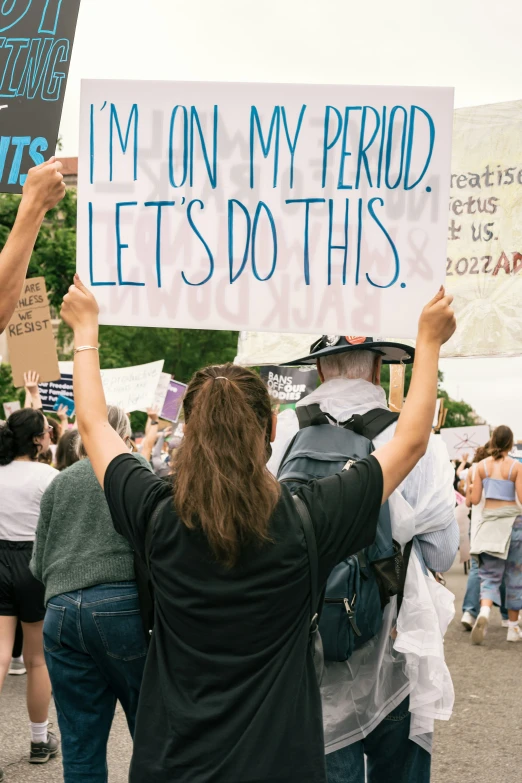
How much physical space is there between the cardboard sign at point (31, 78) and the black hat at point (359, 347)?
41.9 inches

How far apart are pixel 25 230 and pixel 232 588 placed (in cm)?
105

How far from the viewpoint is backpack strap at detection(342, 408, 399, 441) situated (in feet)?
10.6

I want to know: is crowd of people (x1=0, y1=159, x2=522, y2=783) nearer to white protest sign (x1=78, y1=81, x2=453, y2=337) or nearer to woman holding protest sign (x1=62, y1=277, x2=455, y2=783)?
woman holding protest sign (x1=62, y1=277, x2=455, y2=783)

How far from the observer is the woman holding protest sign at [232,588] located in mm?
2314

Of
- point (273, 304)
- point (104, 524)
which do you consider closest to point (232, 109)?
point (273, 304)

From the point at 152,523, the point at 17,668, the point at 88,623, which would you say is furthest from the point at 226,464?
the point at 17,668

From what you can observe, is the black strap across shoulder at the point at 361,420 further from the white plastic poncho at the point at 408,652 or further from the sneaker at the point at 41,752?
the sneaker at the point at 41,752

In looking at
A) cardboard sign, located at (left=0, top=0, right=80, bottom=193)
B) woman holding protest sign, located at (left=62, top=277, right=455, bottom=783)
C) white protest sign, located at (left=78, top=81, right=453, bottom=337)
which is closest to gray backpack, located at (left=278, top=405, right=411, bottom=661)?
white protest sign, located at (left=78, top=81, right=453, bottom=337)

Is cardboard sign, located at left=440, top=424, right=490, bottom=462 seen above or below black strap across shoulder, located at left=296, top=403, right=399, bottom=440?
below

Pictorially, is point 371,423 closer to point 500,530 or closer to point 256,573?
point 256,573

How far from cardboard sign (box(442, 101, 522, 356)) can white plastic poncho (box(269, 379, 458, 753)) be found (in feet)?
7.85

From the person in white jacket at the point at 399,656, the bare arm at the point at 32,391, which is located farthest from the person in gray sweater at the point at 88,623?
the bare arm at the point at 32,391

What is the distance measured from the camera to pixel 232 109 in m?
3.05

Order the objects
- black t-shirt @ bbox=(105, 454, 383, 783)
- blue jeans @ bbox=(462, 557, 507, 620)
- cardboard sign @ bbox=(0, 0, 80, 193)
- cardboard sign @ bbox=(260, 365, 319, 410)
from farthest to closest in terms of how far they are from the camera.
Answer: cardboard sign @ bbox=(260, 365, 319, 410) < blue jeans @ bbox=(462, 557, 507, 620) < cardboard sign @ bbox=(0, 0, 80, 193) < black t-shirt @ bbox=(105, 454, 383, 783)
